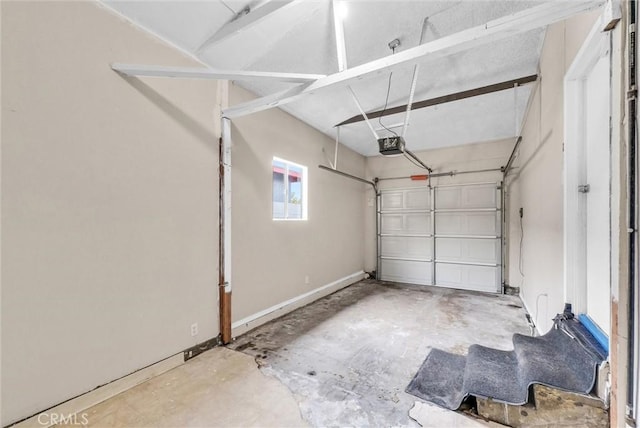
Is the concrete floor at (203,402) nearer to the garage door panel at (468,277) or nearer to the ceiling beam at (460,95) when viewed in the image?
the ceiling beam at (460,95)

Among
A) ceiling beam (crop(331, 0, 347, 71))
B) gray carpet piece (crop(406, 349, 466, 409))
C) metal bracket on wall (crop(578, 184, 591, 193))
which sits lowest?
gray carpet piece (crop(406, 349, 466, 409))

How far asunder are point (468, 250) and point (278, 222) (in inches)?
156

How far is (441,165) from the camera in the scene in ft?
18.0

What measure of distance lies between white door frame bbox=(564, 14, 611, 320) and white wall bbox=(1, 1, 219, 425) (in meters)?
3.07

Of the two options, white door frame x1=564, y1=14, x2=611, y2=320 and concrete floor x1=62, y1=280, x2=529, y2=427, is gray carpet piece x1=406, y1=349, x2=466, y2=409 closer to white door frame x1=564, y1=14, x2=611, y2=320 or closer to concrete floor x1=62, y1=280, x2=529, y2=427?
concrete floor x1=62, y1=280, x2=529, y2=427

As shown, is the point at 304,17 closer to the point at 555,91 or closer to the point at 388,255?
the point at 555,91

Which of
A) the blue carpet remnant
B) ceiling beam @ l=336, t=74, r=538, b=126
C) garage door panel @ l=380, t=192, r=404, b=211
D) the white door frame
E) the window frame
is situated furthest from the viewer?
garage door panel @ l=380, t=192, r=404, b=211

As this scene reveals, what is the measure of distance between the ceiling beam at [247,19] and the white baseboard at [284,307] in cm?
285

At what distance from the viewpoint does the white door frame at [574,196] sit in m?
1.80

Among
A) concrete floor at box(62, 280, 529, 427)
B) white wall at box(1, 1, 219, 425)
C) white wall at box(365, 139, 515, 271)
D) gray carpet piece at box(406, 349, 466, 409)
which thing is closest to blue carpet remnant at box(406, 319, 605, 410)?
gray carpet piece at box(406, 349, 466, 409)

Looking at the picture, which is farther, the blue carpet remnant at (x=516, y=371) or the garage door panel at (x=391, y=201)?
the garage door panel at (x=391, y=201)

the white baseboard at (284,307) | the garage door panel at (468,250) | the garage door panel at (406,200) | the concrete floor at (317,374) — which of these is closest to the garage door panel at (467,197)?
the garage door panel at (406,200)

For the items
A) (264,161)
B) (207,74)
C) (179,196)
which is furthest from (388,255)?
(207,74)

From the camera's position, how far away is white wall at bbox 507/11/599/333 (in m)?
1.95
